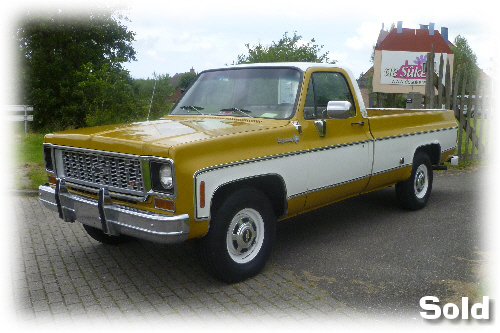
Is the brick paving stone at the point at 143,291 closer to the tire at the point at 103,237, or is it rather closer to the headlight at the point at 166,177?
the tire at the point at 103,237

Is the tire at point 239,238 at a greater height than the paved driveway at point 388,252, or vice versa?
the tire at point 239,238

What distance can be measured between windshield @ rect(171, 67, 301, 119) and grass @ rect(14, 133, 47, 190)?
14.2 feet

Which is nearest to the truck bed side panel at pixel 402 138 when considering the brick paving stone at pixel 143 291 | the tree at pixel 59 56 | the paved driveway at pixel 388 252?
the paved driveway at pixel 388 252

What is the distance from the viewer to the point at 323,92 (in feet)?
19.0

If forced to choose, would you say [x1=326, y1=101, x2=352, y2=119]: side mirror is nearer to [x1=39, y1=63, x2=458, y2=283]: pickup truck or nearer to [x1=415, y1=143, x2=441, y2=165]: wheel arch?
[x1=39, y1=63, x2=458, y2=283]: pickup truck

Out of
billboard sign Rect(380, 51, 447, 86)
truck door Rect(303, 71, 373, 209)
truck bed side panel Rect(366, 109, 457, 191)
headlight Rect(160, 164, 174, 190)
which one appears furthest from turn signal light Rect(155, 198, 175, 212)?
billboard sign Rect(380, 51, 447, 86)

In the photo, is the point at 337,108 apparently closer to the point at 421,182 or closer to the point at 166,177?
the point at 166,177

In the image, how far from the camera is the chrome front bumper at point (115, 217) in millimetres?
4121

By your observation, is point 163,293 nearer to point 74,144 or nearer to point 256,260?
point 256,260

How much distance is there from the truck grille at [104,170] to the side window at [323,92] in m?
2.00

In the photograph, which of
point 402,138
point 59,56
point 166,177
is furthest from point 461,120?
point 59,56

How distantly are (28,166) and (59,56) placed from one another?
2364 cm

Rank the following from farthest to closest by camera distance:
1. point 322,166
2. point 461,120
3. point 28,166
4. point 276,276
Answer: point 461,120 < point 28,166 < point 322,166 < point 276,276

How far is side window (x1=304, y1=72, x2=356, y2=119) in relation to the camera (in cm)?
555
